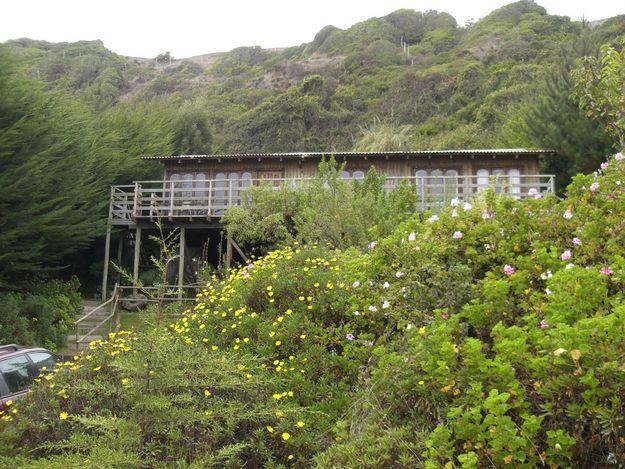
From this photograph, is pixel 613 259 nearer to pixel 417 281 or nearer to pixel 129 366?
pixel 417 281

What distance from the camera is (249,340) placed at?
670cm

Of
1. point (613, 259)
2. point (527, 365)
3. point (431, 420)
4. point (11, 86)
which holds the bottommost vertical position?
point (431, 420)

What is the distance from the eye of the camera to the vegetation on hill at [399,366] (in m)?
3.33

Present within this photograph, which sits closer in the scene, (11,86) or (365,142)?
(11,86)

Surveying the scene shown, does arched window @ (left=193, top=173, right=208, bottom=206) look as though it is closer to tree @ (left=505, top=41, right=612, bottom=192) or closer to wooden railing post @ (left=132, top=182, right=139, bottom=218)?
wooden railing post @ (left=132, top=182, right=139, bottom=218)

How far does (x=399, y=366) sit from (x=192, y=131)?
106 feet

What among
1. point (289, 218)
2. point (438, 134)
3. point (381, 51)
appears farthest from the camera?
point (381, 51)

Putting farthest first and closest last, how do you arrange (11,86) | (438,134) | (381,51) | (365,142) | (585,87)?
(381,51)
(438,134)
(365,142)
(11,86)
(585,87)

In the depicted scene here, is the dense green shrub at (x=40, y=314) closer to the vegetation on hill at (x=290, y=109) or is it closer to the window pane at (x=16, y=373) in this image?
the vegetation on hill at (x=290, y=109)

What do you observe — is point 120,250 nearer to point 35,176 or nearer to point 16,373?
point 35,176

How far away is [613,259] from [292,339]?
10.5 ft

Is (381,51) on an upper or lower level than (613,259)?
upper

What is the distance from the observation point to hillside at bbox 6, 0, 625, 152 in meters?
40.0

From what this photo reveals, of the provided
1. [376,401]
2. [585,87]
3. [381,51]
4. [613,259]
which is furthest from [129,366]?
[381,51]
